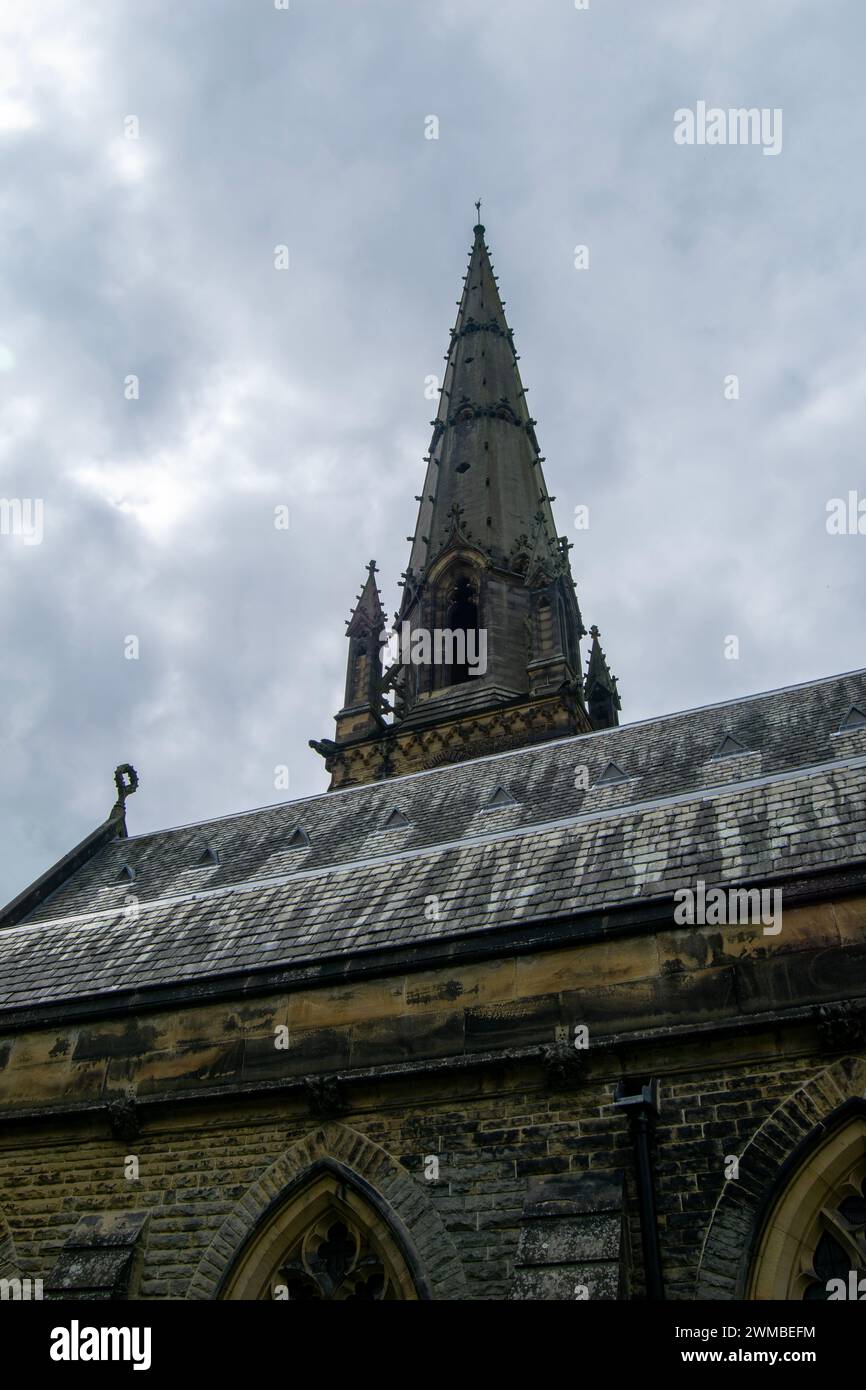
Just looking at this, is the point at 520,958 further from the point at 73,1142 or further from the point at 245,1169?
the point at 73,1142

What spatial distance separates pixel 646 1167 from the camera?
26.6ft

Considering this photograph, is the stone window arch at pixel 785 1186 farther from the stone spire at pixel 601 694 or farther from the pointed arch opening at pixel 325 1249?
the stone spire at pixel 601 694

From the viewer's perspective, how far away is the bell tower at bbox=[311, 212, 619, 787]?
78.7 ft

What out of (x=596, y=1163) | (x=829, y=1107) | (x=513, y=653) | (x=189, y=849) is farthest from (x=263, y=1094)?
(x=513, y=653)

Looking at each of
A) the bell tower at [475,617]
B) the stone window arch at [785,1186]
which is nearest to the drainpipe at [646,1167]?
the stone window arch at [785,1186]

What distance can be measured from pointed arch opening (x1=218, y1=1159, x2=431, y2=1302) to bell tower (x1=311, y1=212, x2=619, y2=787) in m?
14.3

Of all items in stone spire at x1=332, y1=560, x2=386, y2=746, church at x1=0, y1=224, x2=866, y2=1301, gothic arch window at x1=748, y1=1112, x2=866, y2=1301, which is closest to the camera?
gothic arch window at x1=748, y1=1112, x2=866, y2=1301

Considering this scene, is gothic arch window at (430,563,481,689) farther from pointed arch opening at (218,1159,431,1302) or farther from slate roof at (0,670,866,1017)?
pointed arch opening at (218,1159,431,1302)

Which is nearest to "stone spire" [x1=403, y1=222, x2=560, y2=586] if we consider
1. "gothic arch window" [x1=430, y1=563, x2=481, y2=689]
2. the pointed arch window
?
"gothic arch window" [x1=430, y1=563, x2=481, y2=689]

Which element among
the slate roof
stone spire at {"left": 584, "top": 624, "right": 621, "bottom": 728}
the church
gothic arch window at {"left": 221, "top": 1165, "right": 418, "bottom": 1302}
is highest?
stone spire at {"left": 584, "top": 624, "right": 621, "bottom": 728}

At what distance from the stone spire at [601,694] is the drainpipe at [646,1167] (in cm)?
1789

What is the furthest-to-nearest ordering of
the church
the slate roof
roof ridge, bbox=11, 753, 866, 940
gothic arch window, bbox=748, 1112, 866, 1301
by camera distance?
roof ridge, bbox=11, 753, 866, 940
the slate roof
the church
gothic arch window, bbox=748, 1112, 866, 1301
